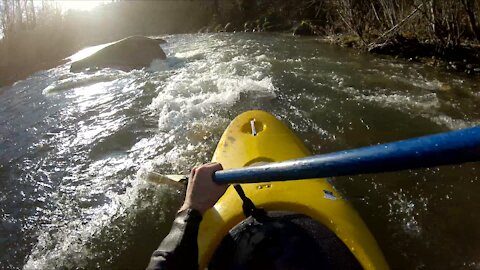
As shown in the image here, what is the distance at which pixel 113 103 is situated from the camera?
20.2ft

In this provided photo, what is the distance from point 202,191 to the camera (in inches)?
61.9

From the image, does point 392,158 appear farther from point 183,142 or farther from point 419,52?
point 419,52

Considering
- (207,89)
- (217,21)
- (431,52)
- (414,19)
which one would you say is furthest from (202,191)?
(217,21)

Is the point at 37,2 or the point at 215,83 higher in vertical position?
the point at 37,2

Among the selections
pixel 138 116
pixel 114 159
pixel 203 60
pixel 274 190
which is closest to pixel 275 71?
pixel 203 60

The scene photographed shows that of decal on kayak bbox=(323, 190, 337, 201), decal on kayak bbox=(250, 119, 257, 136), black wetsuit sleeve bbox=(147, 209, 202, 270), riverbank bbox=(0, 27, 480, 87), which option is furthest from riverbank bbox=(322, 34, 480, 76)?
black wetsuit sleeve bbox=(147, 209, 202, 270)

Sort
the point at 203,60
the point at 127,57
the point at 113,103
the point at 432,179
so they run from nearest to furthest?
the point at 432,179 < the point at 113,103 < the point at 203,60 < the point at 127,57

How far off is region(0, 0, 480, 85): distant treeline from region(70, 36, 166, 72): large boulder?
7.32 ft

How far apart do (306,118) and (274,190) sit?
9.15ft

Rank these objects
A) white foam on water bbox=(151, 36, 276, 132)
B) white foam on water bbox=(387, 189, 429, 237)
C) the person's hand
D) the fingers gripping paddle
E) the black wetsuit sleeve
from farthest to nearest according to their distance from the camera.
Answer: white foam on water bbox=(151, 36, 276, 132), white foam on water bbox=(387, 189, 429, 237), the person's hand, the black wetsuit sleeve, the fingers gripping paddle

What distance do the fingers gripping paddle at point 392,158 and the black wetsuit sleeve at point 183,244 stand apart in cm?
35

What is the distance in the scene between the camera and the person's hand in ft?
5.11

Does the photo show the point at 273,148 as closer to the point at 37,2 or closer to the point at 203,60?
the point at 203,60

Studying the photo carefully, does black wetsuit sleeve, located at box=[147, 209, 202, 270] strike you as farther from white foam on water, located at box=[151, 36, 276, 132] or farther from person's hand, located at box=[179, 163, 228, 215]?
white foam on water, located at box=[151, 36, 276, 132]
